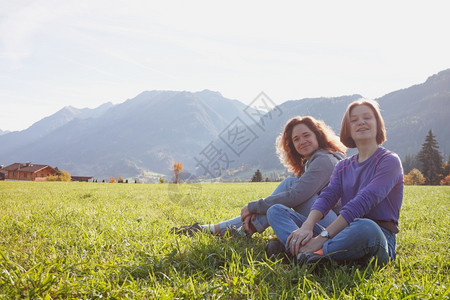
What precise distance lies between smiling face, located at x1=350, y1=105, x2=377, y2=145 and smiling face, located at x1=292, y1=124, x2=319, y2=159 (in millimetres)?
1180

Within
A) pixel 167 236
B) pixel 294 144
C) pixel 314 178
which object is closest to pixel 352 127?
pixel 314 178

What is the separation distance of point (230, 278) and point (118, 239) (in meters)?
2.24

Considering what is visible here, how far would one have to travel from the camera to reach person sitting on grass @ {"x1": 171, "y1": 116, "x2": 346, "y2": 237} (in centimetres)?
490

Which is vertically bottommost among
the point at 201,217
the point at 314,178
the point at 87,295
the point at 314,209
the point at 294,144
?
the point at 201,217

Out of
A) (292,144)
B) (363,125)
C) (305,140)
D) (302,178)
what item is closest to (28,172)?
(292,144)

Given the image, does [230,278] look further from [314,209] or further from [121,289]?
[314,209]

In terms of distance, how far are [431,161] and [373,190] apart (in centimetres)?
7434

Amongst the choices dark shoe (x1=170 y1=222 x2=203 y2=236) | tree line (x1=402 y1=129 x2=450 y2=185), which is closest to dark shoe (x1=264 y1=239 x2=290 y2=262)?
dark shoe (x1=170 y1=222 x2=203 y2=236)

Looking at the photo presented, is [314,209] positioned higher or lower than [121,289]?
higher

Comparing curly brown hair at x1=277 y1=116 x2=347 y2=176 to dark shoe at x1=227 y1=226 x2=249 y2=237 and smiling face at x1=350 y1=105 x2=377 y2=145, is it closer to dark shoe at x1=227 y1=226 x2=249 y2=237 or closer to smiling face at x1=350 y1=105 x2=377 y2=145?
smiling face at x1=350 y1=105 x2=377 y2=145

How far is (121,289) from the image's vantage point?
2.95m

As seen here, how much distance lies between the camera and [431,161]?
64.1m

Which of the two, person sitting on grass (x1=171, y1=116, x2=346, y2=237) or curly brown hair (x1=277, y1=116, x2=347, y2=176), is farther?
curly brown hair (x1=277, y1=116, x2=347, y2=176)

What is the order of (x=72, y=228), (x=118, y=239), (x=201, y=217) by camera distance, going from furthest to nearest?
(x=201, y=217) < (x=72, y=228) < (x=118, y=239)
